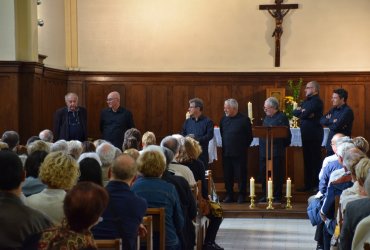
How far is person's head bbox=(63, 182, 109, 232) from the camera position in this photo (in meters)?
3.49

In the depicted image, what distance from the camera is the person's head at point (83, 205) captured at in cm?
349

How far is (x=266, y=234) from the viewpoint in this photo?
31.9 feet

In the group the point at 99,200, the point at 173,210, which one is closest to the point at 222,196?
the point at 173,210

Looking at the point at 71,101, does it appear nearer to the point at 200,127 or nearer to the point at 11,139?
the point at 200,127

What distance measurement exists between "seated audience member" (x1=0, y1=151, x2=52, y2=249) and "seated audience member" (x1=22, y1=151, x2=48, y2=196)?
1.79 metres

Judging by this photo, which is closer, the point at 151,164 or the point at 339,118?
the point at 151,164

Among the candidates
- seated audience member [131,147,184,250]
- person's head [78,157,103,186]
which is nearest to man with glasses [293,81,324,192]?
seated audience member [131,147,184,250]

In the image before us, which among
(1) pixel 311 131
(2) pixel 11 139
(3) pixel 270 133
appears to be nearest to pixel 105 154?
(2) pixel 11 139

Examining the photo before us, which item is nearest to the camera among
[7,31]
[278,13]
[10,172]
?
[10,172]

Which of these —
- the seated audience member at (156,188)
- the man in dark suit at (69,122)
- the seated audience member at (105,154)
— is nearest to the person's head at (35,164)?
the seated audience member at (156,188)

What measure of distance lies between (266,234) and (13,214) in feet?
20.5

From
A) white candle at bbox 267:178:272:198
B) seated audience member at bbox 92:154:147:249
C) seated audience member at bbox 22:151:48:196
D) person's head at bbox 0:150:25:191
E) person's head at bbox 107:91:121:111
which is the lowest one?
white candle at bbox 267:178:272:198

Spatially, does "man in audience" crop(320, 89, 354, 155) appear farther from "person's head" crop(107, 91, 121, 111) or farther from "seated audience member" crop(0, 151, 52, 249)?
"seated audience member" crop(0, 151, 52, 249)

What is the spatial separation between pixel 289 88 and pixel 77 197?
10.7 metres
